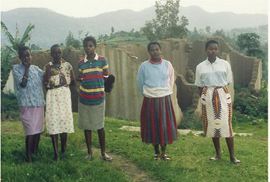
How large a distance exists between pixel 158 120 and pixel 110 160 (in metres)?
0.93

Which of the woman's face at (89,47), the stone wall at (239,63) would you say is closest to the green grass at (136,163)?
the woman's face at (89,47)

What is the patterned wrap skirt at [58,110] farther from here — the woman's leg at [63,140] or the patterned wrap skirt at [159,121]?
the patterned wrap skirt at [159,121]

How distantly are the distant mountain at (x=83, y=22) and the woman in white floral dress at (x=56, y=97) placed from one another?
4032 inches

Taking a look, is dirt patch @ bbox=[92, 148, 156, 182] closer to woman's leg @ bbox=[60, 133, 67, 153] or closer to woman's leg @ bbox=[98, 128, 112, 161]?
woman's leg @ bbox=[98, 128, 112, 161]

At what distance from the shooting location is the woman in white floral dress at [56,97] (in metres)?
4.53

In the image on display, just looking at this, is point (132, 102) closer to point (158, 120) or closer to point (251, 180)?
point (158, 120)

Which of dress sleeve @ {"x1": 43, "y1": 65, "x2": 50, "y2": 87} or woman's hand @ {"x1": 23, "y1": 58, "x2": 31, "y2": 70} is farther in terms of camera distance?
dress sleeve @ {"x1": 43, "y1": 65, "x2": 50, "y2": 87}

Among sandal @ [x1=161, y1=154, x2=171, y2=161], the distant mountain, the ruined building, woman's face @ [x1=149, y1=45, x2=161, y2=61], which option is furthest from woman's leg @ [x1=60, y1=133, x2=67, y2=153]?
the distant mountain

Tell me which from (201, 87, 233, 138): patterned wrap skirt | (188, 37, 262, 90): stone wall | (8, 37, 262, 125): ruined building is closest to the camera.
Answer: (201, 87, 233, 138): patterned wrap skirt

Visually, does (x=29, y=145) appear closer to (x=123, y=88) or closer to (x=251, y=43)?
(x=123, y=88)

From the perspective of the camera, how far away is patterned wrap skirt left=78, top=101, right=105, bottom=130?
4.57 metres

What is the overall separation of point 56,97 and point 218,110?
233cm

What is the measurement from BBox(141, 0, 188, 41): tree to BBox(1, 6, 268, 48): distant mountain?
75.2 m

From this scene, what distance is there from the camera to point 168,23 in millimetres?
33562
